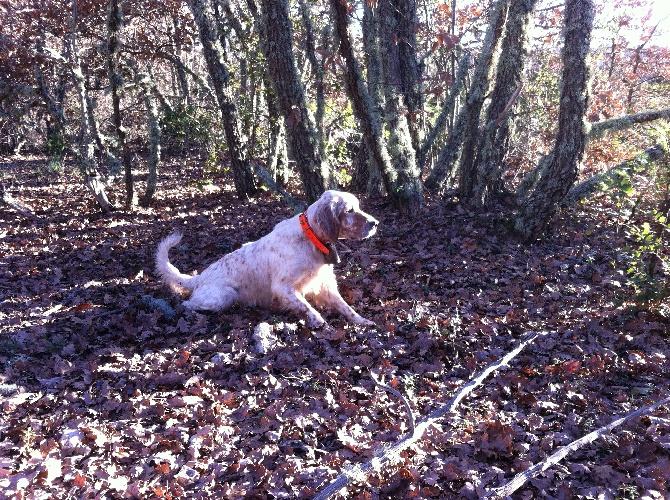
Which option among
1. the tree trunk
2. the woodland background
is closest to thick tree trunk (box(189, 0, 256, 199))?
the woodland background

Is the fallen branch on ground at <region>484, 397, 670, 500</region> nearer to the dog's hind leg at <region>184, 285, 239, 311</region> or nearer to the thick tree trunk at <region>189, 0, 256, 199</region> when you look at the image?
the dog's hind leg at <region>184, 285, 239, 311</region>

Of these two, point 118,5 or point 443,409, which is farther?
point 118,5

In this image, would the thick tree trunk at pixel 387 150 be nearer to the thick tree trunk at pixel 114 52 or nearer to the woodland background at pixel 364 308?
the woodland background at pixel 364 308

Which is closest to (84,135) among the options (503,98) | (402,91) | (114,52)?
(114,52)

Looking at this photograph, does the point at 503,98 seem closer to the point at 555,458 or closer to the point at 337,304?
the point at 337,304

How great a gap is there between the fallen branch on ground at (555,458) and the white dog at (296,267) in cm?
260

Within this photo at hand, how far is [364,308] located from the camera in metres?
6.03

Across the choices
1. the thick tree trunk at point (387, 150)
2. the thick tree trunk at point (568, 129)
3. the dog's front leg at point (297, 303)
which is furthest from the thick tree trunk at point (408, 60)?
the dog's front leg at point (297, 303)

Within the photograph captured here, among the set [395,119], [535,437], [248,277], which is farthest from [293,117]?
[535,437]

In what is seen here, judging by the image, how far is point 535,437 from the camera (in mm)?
3629

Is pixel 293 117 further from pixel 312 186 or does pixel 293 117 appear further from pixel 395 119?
pixel 395 119

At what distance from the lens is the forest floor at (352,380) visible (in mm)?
3270

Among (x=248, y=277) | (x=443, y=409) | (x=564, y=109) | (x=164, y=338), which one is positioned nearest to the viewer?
(x=443, y=409)

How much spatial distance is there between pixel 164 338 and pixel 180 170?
1410cm
